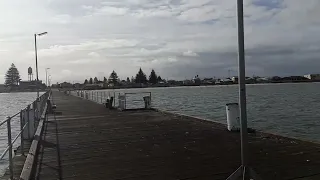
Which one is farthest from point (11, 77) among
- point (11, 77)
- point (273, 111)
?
point (273, 111)

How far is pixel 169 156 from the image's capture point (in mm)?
9398

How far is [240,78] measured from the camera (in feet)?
18.1

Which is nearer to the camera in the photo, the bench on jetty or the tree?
the bench on jetty

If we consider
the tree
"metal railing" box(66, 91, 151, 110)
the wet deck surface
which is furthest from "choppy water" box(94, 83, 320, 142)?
the tree

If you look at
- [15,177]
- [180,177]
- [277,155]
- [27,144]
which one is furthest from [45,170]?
[277,155]

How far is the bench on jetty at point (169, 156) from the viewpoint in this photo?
765cm

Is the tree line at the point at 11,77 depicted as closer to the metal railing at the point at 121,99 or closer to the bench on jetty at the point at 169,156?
the metal railing at the point at 121,99

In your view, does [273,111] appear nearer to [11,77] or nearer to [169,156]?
[169,156]

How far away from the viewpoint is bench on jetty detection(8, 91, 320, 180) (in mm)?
7652

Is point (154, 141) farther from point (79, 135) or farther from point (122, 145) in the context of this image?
point (79, 135)

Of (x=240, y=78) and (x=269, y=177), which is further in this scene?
(x=269, y=177)

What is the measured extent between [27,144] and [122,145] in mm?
2928

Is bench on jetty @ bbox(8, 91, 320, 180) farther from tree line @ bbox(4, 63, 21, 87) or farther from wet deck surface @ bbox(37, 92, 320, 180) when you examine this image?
tree line @ bbox(4, 63, 21, 87)

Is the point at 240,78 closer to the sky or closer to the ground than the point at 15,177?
closer to the sky
